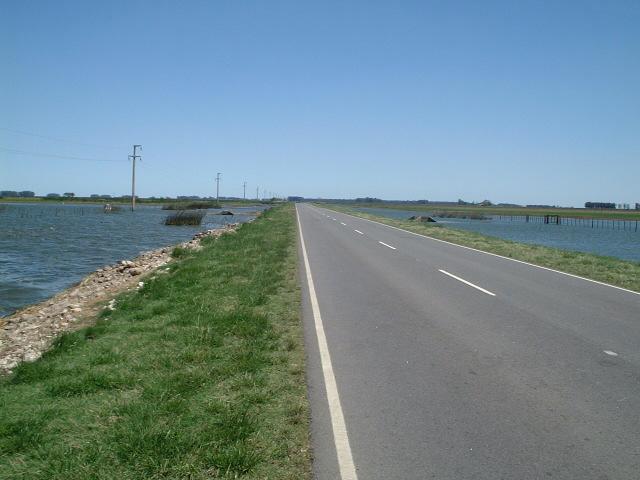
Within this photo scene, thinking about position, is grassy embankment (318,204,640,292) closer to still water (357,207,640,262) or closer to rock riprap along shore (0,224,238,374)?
still water (357,207,640,262)

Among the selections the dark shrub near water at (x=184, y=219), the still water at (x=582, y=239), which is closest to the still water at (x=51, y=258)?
the dark shrub near water at (x=184, y=219)

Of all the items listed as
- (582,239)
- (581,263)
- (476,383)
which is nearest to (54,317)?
(476,383)

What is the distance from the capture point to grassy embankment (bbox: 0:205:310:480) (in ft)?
13.2

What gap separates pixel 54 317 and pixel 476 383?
852cm

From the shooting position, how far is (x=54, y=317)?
35.1ft

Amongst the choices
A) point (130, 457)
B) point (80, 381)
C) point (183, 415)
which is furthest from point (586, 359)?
point (80, 381)

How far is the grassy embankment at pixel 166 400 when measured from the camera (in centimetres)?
402

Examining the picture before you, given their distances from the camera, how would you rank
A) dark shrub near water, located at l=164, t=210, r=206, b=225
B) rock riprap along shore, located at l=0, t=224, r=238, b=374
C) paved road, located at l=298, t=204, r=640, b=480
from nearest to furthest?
paved road, located at l=298, t=204, r=640, b=480, rock riprap along shore, located at l=0, t=224, r=238, b=374, dark shrub near water, located at l=164, t=210, r=206, b=225

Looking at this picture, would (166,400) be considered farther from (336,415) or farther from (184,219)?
(184,219)

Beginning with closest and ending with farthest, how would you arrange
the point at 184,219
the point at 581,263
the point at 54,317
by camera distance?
1. the point at 54,317
2. the point at 581,263
3. the point at 184,219

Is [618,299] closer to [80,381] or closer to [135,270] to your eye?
[80,381]

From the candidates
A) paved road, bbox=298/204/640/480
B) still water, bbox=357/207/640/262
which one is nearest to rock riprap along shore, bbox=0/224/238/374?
paved road, bbox=298/204/640/480

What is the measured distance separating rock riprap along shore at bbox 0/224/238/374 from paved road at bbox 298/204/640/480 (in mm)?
4329

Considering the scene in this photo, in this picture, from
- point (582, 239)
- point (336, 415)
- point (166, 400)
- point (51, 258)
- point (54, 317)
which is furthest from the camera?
point (582, 239)
